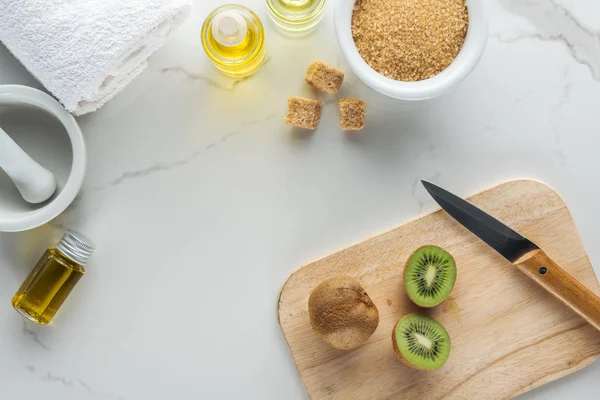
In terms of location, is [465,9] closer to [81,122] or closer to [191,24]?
[191,24]

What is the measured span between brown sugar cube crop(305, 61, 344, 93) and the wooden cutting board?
28cm

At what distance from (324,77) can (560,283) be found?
534 mm

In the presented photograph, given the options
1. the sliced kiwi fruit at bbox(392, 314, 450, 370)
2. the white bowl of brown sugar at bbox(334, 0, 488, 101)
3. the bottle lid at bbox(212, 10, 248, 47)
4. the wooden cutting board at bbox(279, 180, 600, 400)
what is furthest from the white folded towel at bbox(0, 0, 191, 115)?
the sliced kiwi fruit at bbox(392, 314, 450, 370)

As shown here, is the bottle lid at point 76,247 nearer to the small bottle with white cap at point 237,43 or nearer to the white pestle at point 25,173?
the white pestle at point 25,173

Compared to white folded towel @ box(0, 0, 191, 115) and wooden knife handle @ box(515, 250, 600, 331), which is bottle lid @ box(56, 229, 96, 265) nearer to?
white folded towel @ box(0, 0, 191, 115)

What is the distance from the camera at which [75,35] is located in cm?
85

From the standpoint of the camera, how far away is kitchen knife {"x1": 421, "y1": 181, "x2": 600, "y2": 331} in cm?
99

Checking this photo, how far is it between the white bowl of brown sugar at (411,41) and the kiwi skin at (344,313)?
0.32 m

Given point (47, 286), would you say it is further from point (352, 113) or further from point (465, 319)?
point (465, 319)

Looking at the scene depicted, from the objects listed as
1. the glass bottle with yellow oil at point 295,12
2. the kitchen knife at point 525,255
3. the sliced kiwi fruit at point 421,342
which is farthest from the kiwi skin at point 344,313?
the glass bottle with yellow oil at point 295,12

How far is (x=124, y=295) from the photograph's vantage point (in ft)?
3.49

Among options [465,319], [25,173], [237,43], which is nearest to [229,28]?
[237,43]

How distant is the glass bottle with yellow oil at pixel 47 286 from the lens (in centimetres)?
100

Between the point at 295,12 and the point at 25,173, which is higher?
the point at 295,12
